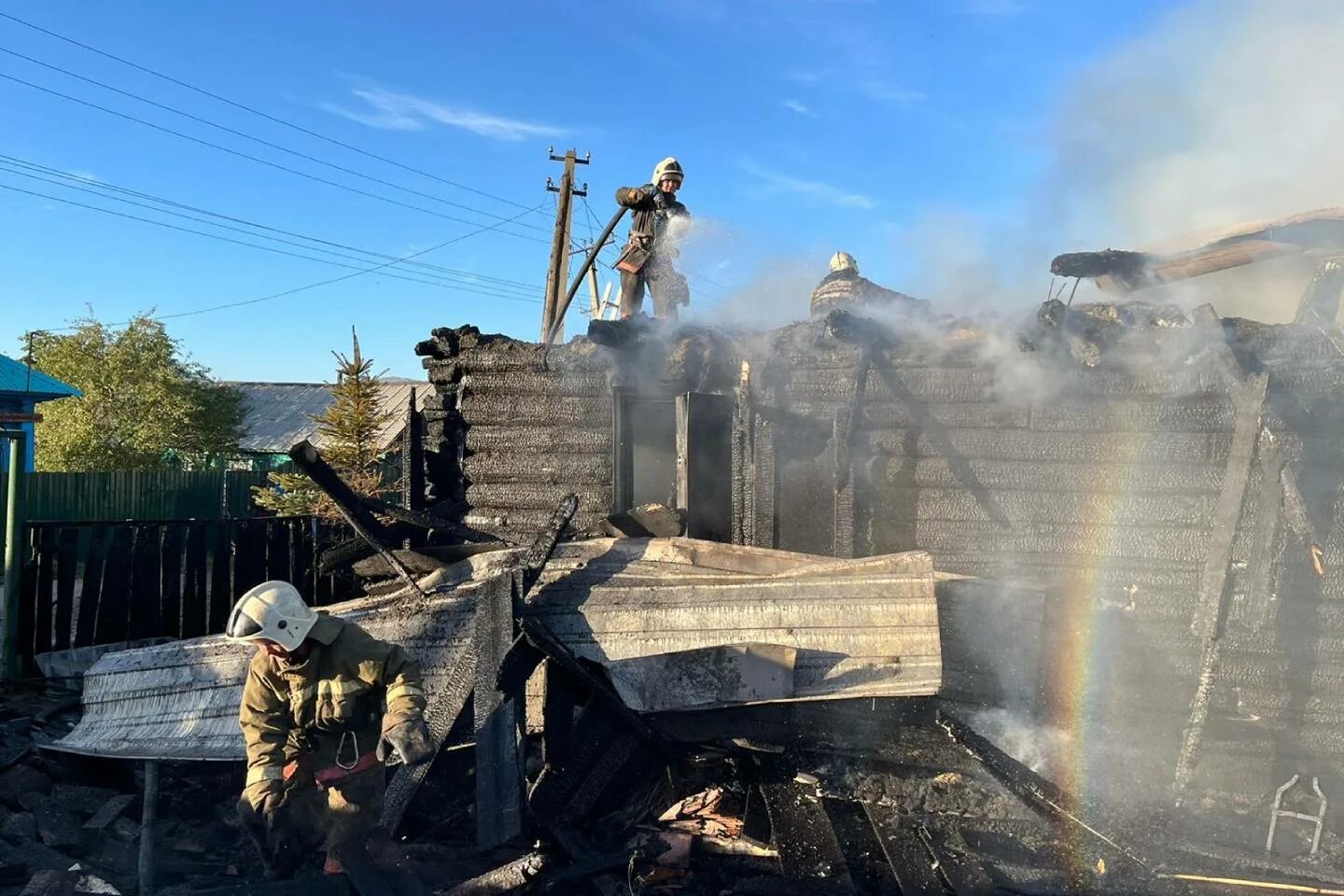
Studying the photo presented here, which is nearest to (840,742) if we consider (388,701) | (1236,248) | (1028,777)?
(1028,777)

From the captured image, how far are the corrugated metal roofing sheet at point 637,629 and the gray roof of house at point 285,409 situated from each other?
2548cm

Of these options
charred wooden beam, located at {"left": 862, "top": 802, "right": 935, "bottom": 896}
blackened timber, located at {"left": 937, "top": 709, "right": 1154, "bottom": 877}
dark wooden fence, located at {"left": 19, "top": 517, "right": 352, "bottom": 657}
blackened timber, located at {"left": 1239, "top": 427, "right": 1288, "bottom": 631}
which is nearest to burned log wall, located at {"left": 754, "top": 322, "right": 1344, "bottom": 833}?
blackened timber, located at {"left": 1239, "top": 427, "right": 1288, "bottom": 631}

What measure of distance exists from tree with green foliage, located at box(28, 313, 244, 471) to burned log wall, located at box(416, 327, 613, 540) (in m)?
19.8

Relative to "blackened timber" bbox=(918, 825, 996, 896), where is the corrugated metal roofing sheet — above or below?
above

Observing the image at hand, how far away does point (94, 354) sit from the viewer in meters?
24.8

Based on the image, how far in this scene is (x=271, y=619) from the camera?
403 cm

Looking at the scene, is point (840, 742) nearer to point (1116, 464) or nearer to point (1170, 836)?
point (1170, 836)

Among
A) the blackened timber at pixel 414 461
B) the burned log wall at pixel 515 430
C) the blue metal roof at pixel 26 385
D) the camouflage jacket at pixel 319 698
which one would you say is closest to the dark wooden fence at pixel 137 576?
the blackened timber at pixel 414 461

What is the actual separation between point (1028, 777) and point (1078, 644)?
136 centimetres

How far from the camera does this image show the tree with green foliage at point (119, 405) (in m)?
24.1

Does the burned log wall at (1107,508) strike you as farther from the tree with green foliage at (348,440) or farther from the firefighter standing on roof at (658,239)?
the tree with green foliage at (348,440)

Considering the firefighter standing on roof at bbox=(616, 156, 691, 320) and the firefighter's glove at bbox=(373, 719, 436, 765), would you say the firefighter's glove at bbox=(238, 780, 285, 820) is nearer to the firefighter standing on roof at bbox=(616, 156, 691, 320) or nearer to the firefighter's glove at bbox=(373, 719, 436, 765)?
the firefighter's glove at bbox=(373, 719, 436, 765)

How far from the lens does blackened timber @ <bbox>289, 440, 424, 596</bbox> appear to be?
18.7ft

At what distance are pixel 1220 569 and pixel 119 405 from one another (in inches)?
1078
